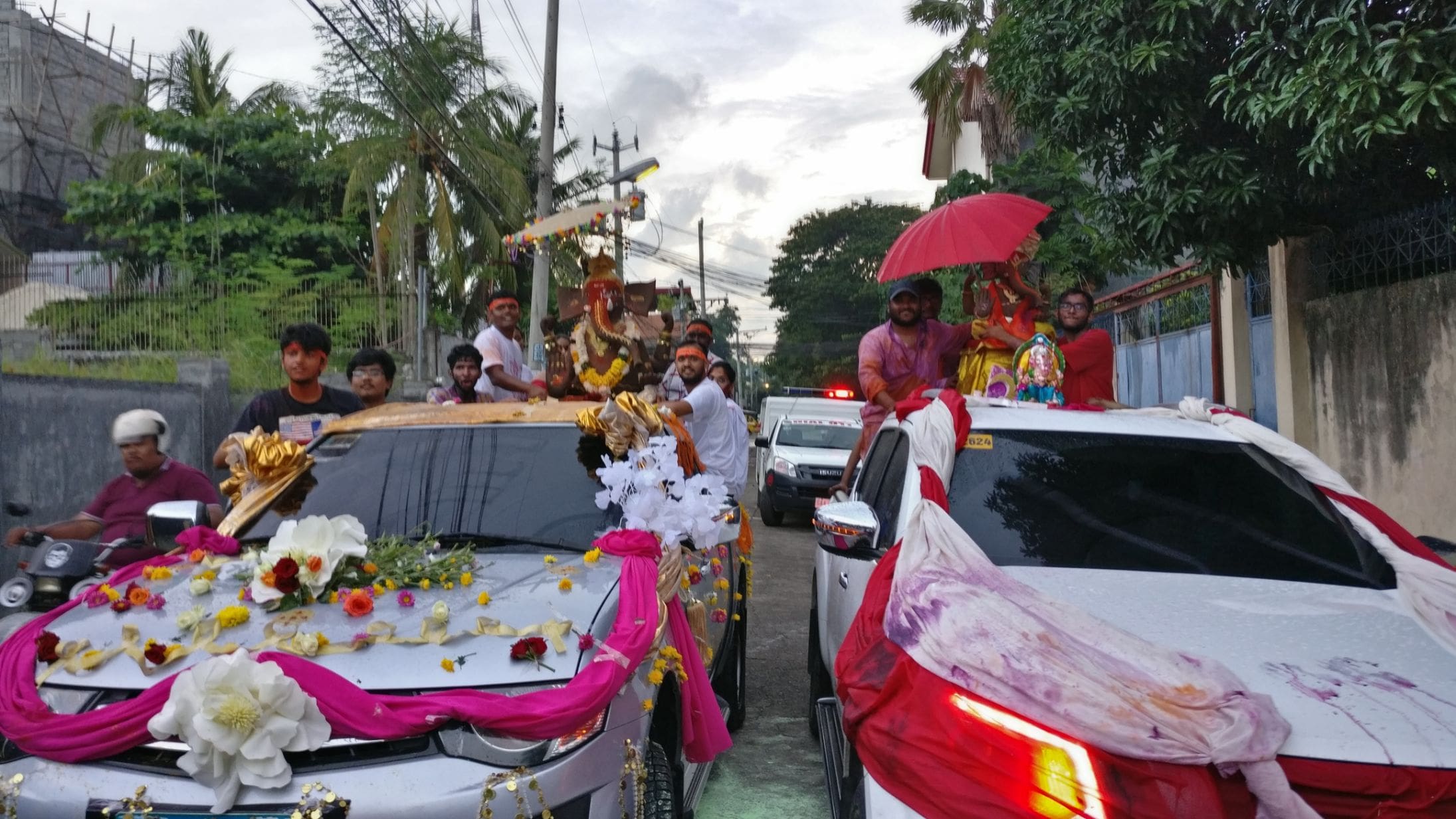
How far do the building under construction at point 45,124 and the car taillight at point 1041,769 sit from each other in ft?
91.9

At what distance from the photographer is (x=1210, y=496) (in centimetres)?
390

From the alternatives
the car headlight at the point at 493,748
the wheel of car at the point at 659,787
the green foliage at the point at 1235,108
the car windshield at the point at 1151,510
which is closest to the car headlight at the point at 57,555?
the car headlight at the point at 493,748

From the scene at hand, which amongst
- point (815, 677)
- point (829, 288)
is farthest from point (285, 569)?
point (829, 288)

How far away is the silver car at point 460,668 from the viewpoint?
2.80 meters

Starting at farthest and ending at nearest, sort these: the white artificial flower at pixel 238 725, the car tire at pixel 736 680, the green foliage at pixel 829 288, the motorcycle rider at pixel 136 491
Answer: the green foliage at pixel 829 288 → the car tire at pixel 736 680 → the motorcycle rider at pixel 136 491 → the white artificial flower at pixel 238 725

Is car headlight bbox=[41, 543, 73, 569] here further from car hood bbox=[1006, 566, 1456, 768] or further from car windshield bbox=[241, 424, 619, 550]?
car hood bbox=[1006, 566, 1456, 768]

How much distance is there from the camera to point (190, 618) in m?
3.26

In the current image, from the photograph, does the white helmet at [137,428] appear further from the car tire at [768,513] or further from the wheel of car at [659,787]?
the car tire at [768,513]

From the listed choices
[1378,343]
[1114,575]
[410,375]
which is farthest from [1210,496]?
[410,375]

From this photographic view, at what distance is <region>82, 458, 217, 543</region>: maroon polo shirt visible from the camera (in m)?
5.14

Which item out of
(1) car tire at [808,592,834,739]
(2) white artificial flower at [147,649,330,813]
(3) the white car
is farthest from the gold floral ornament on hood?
(1) car tire at [808,592,834,739]

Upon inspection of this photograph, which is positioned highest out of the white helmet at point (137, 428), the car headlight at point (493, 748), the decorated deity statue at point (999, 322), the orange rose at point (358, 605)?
the decorated deity statue at point (999, 322)

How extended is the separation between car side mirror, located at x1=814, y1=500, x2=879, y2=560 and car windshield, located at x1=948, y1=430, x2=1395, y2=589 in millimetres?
312

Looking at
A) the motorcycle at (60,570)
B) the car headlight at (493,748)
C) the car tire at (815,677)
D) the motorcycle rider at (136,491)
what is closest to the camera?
the car headlight at (493,748)
